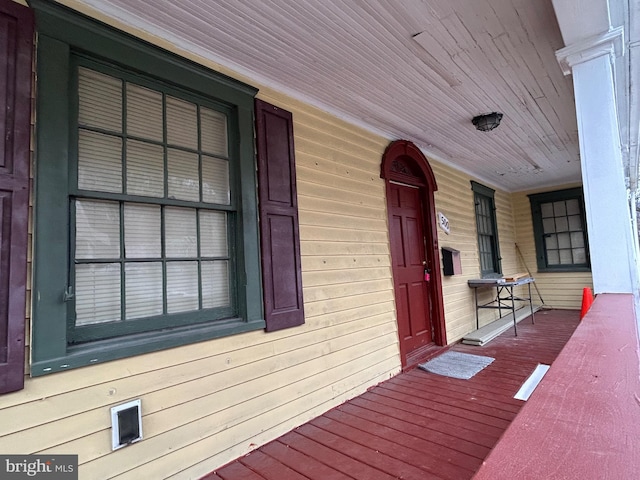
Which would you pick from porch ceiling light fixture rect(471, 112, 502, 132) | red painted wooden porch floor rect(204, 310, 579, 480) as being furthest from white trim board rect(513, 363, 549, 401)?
porch ceiling light fixture rect(471, 112, 502, 132)

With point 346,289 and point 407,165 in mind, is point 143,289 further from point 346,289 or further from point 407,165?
point 407,165

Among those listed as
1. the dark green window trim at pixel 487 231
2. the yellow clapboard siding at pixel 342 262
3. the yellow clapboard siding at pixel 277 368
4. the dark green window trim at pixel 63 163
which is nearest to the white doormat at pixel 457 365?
the yellow clapboard siding at pixel 277 368

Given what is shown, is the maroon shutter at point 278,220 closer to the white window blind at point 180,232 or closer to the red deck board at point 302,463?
the white window blind at point 180,232

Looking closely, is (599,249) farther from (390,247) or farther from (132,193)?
(132,193)

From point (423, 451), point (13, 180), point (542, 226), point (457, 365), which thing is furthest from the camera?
point (542, 226)

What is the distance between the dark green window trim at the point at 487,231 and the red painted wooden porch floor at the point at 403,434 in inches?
109

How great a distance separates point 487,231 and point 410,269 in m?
Answer: 3.07

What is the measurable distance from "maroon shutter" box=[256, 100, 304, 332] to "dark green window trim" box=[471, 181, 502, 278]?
4221 millimetres

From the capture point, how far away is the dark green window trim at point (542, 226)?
6820 mm

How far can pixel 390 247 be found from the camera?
3678 mm

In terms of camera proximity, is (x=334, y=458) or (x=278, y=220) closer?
(x=334, y=458)

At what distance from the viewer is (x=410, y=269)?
13.3ft

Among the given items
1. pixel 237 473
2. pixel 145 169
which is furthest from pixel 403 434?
pixel 145 169

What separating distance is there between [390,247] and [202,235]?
2144 millimetres
